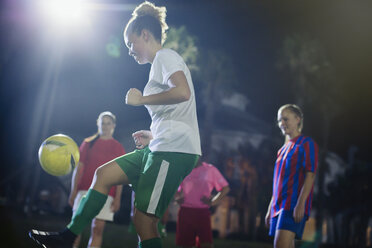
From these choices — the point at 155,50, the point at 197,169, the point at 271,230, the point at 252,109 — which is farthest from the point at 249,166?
the point at 155,50

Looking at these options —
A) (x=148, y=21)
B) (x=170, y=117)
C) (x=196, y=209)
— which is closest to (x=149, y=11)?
(x=148, y=21)

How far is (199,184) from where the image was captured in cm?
610

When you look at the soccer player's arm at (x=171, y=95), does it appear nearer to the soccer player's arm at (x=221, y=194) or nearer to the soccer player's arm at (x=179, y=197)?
the soccer player's arm at (x=179, y=197)

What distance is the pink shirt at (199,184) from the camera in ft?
19.8

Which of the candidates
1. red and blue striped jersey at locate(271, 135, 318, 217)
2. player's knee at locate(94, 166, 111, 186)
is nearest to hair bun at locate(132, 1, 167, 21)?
player's knee at locate(94, 166, 111, 186)

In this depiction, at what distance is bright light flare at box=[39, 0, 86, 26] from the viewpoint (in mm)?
13312

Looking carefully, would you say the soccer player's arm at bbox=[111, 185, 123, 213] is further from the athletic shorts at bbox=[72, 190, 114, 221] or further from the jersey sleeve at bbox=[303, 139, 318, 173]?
the jersey sleeve at bbox=[303, 139, 318, 173]

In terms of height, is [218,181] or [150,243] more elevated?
[218,181]

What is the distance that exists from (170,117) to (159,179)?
1.43 feet

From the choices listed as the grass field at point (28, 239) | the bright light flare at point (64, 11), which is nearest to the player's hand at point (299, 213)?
the grass field at point (28, 239)

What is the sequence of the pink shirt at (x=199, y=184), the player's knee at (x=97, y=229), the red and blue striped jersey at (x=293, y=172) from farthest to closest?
the pink shirt at (x=199, y=184) < the player's knee at (x=97, y=229) < the red and blue striped jersey at (x=293, y=172)

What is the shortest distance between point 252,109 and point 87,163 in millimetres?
24521

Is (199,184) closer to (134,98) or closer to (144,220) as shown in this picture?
(144,220)

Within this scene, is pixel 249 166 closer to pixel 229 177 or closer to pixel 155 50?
pixel 229 177
